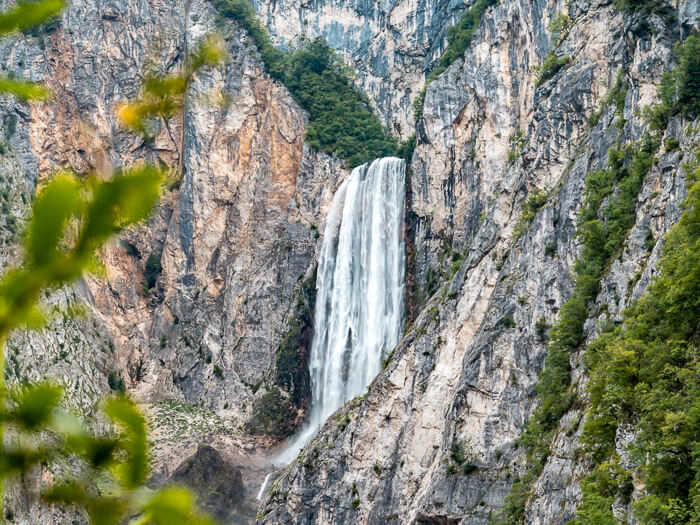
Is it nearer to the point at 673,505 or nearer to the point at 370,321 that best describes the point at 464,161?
the point at 370,321

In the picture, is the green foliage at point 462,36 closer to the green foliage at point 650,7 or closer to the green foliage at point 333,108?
the green foliage at point 333,108

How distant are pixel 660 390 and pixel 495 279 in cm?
1899

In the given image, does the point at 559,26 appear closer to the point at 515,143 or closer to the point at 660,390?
the point at 515,143

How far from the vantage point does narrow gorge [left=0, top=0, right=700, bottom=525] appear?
6.36 ft

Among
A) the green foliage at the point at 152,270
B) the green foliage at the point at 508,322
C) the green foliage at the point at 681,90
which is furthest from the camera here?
the green foliage at the point at 152,270

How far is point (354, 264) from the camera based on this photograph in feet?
160

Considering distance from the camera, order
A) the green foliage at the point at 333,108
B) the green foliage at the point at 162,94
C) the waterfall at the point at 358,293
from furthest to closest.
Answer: the green foliage at the point at 333,108, the waterfall at the point at 358,293, the green foliage at the point at 162,94

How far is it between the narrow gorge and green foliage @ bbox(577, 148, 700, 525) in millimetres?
75

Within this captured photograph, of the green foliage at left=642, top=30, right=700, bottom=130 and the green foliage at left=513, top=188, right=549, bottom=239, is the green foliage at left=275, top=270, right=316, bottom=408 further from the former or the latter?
the green foliage at left=642, top=30, right=700, bottom=130

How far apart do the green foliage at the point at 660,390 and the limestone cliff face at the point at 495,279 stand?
2.40 m

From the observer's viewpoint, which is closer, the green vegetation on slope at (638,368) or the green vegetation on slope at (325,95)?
the green vegetation on slope at (638,368)

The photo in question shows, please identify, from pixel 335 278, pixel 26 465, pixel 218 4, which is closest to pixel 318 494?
pixel 335 278

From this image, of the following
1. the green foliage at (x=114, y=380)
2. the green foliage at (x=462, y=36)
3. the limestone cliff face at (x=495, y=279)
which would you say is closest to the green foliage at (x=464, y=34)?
the green foliage at (x=462, y=36)

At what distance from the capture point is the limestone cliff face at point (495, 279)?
87.2 feet
